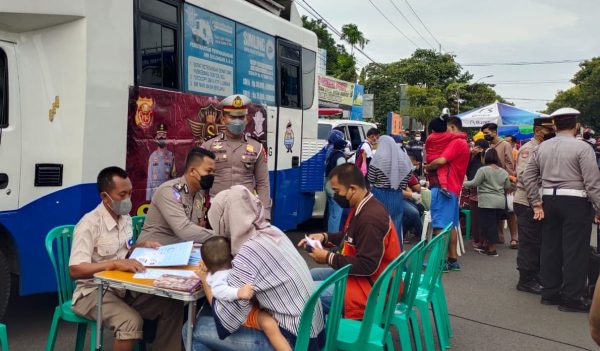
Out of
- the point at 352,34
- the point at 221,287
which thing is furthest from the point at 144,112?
the point at 352,34

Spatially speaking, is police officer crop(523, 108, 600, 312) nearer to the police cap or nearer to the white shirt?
the police cap

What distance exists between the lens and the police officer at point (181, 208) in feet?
11.6

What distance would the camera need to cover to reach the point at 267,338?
255 cm

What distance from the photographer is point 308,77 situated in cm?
724

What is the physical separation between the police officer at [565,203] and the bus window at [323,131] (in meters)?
6.73

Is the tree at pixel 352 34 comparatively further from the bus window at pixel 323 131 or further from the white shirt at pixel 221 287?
the white shirt at pixel 221 287

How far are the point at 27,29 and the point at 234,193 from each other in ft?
7.75

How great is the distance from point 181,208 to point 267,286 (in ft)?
4.27

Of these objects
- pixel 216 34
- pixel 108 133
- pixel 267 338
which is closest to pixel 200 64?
pixel 216 34

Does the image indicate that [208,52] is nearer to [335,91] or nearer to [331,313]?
[331,313]

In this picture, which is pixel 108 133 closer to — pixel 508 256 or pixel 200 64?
pixel 200 64

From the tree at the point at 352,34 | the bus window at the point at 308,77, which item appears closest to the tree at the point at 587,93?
the tree at the point at 352,34

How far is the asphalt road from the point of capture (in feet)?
14.0

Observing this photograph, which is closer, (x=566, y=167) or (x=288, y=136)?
(x=566, y=167)
